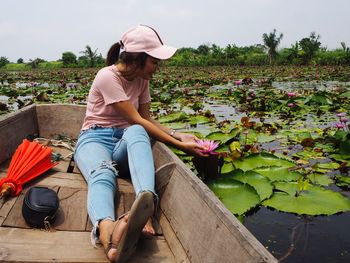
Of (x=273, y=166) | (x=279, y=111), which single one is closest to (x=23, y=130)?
(x=273, y=166)

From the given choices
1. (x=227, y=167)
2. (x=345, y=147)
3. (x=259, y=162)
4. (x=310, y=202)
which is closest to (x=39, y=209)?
(x=310, y=202)

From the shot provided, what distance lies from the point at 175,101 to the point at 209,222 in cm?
679

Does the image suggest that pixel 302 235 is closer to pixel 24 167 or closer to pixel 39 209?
pixel 39 209

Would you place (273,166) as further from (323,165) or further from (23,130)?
(23,130)

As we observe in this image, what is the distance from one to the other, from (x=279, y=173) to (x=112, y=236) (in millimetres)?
1836

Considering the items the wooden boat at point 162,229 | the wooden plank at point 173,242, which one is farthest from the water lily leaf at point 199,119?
the wooden plank at point 173,242

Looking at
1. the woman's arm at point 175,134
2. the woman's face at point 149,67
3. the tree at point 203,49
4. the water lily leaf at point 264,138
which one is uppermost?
the tree at point 203,49

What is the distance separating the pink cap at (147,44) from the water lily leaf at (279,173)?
1.32m

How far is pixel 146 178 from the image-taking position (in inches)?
70.7

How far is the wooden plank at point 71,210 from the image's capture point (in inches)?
73.0

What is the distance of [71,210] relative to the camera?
2.02 metres

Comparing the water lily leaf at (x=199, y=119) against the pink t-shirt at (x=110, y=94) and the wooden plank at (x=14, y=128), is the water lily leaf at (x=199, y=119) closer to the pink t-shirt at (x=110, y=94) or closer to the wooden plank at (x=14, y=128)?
the wooden plank at (x=14, y=128)

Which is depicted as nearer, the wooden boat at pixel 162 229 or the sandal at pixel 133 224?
the wooden boat at pixel 162 229

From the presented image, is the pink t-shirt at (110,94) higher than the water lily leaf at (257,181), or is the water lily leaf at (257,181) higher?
the pink t-shirt at (110,94)
